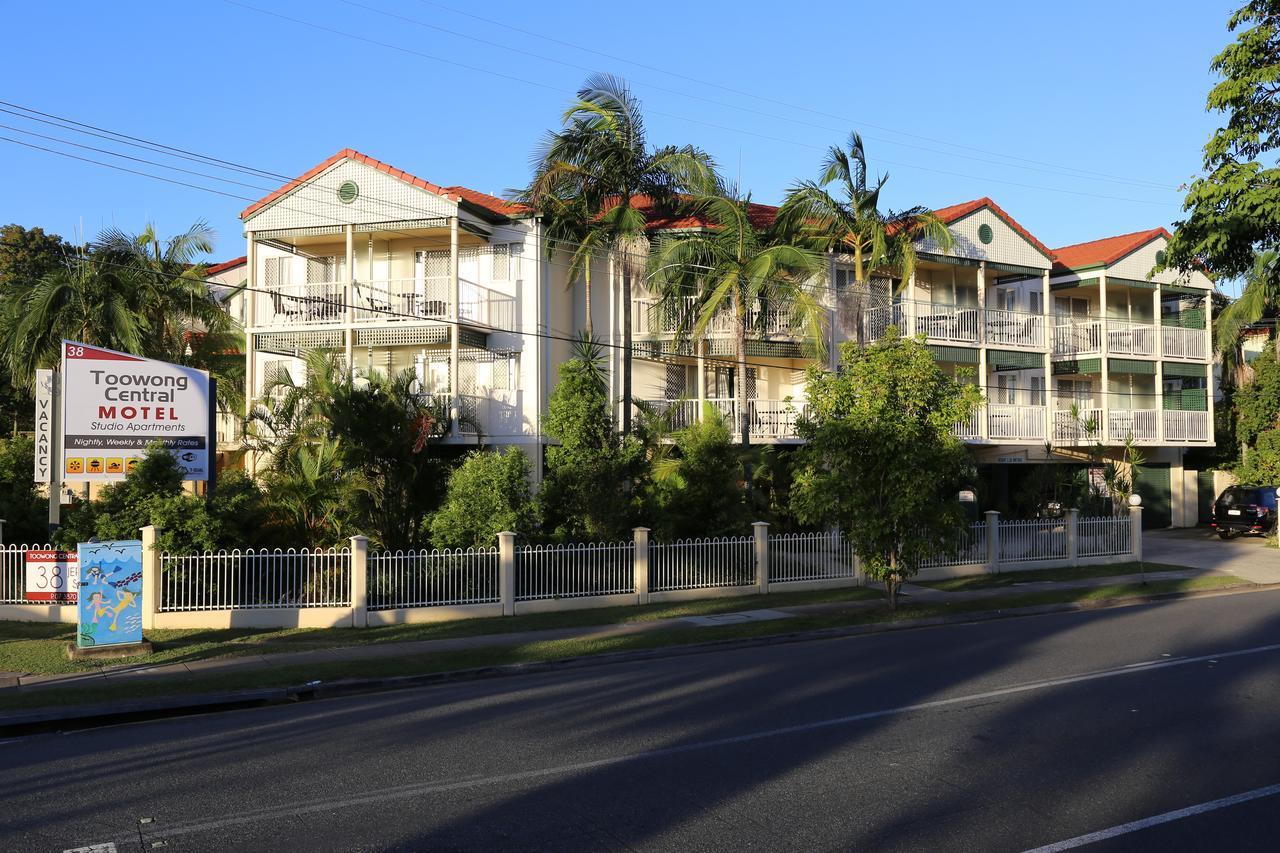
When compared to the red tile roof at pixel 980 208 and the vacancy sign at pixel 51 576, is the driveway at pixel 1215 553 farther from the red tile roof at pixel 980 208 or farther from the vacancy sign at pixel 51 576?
the vacancy sign at pixel 51 576

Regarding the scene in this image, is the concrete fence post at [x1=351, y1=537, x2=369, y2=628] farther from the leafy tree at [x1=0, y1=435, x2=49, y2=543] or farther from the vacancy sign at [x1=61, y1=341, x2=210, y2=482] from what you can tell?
the leafy tree at [x1=0, y1=435, x2=49, y2=543]

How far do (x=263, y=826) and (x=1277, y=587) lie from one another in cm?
2280

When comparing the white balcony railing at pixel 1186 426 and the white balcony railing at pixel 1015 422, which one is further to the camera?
the white balcony railing at pixel 1186 426

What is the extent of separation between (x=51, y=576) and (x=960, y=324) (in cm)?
2410

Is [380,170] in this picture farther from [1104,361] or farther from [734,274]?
[1104,361]

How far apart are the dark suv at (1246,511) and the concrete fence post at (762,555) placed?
19060 mm

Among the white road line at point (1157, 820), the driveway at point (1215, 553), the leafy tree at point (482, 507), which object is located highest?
the leafy tree at point (482, 507)

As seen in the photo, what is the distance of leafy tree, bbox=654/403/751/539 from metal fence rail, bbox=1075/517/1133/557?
9.78 m

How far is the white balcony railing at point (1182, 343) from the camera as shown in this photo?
116 ft

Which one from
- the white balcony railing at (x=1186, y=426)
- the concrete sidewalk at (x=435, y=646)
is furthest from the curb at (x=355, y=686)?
the white balcony railing at (x=1186, y=426)

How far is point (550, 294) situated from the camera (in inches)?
1097

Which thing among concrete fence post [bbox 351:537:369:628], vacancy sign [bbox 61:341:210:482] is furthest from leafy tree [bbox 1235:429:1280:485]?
vacancy sign [bbox 61:341:210:482]

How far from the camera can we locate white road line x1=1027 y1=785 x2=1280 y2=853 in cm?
645

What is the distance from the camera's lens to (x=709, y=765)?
835cm
